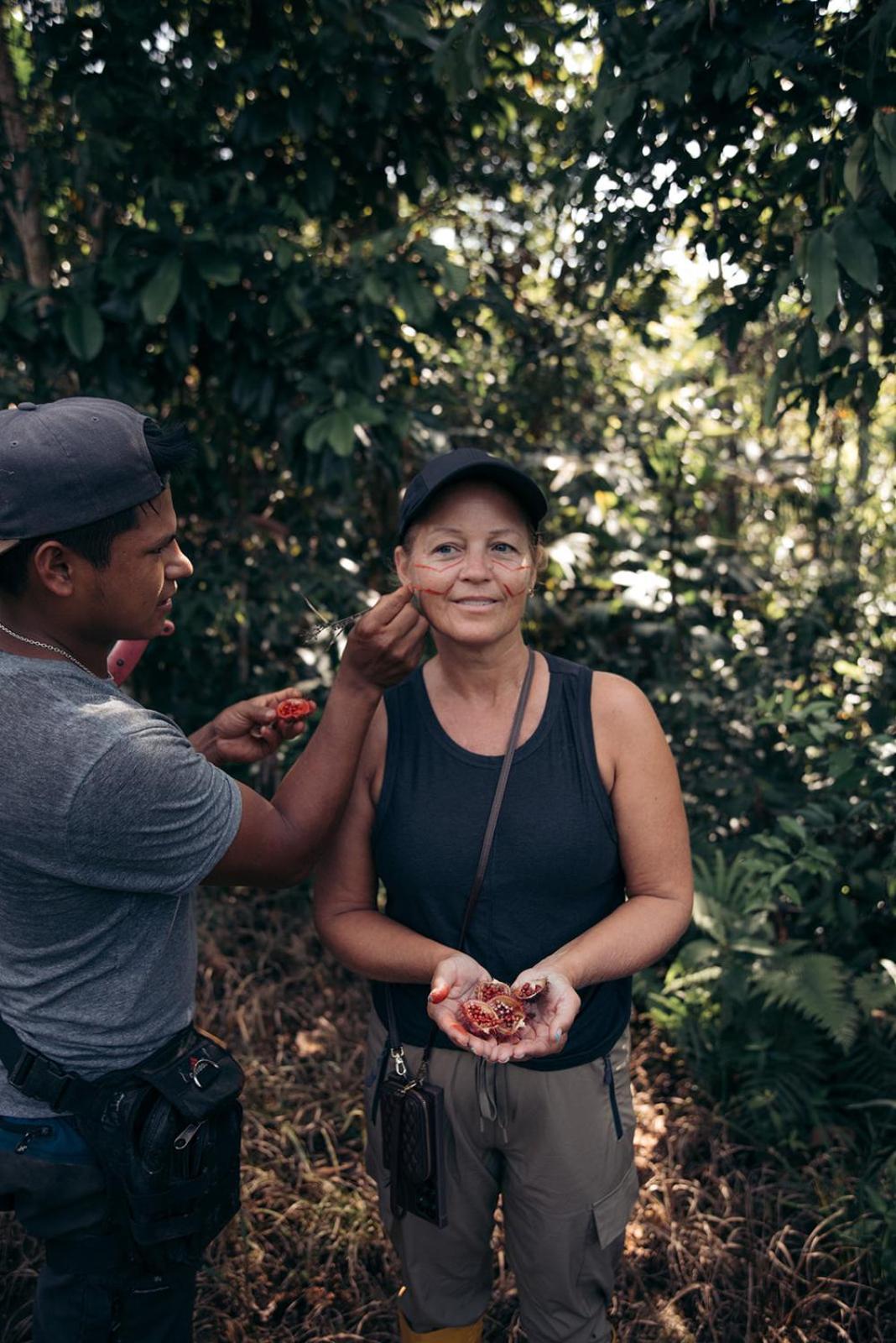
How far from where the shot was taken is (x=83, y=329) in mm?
3080

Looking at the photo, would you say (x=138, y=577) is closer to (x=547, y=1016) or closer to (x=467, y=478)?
(x=467, y=478)

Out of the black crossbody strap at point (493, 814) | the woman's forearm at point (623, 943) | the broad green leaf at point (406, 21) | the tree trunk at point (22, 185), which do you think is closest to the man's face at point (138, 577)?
the black crossbody strap at point (493, 814)

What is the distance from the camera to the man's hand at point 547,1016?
153 cm

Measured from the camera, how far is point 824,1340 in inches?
95.3

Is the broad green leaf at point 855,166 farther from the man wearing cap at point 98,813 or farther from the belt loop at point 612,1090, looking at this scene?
the belt loop at point 612,1090

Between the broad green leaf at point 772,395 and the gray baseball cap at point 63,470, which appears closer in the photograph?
the gray baseball cap at point 63,470

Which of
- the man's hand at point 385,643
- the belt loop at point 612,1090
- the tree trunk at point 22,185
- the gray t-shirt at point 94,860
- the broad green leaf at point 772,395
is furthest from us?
the tree trunk at point 22,185

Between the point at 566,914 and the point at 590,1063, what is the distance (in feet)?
0.97

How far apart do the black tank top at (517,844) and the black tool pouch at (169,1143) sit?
0.43 m

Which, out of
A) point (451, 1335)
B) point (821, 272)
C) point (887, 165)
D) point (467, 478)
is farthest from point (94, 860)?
point (887, 165)

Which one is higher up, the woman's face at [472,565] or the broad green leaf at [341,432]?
the broad green leaf at [341,432]

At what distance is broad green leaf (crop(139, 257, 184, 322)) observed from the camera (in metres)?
2.93

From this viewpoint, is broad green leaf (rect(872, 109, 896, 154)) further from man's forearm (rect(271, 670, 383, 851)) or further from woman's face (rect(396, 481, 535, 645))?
man's forearm (rect(271, 670, 383, 851))

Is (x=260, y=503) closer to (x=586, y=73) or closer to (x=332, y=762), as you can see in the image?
(x=586, y=73)
